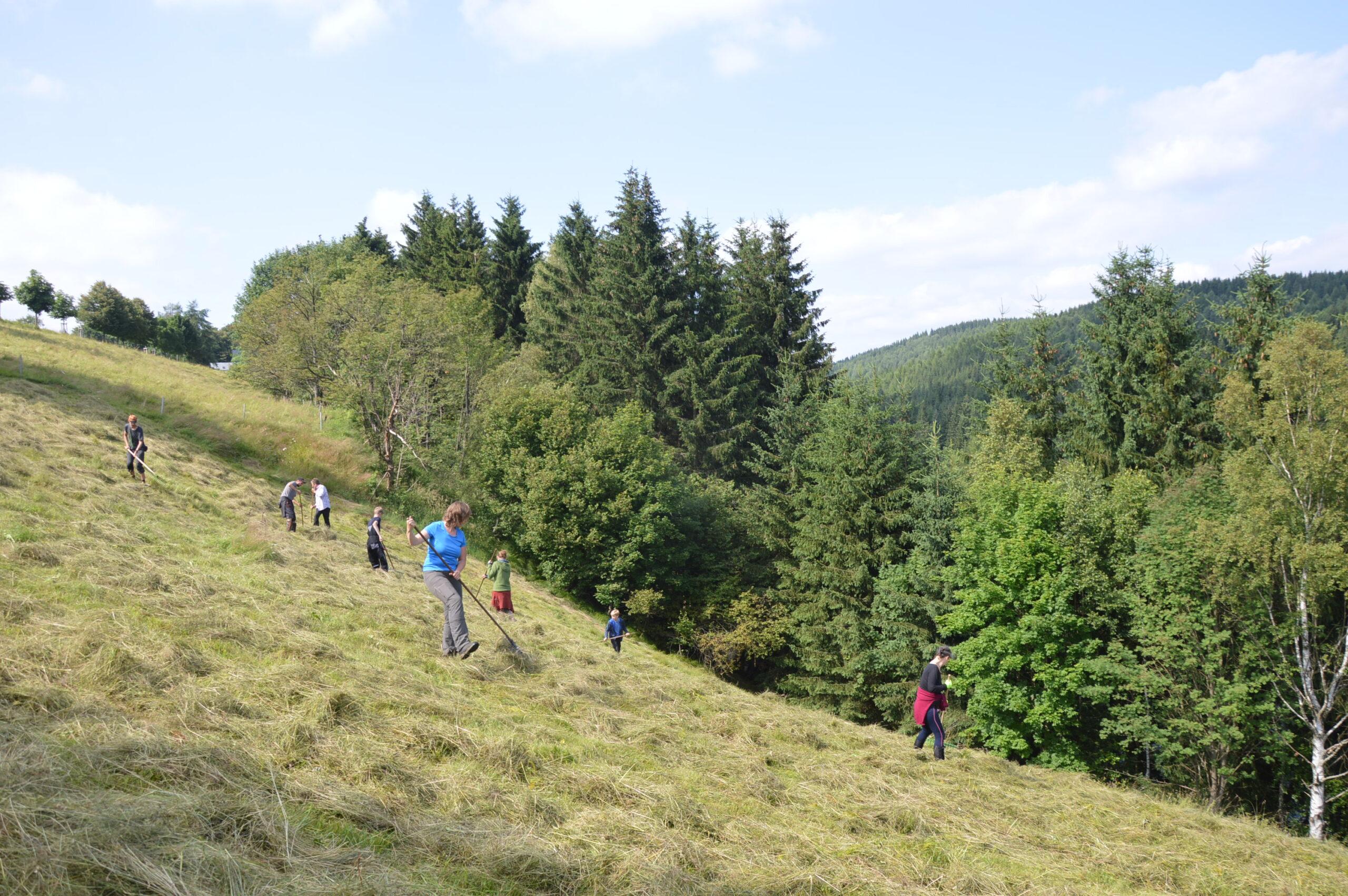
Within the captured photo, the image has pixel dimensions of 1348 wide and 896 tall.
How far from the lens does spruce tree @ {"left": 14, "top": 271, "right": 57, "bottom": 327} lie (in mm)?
53750

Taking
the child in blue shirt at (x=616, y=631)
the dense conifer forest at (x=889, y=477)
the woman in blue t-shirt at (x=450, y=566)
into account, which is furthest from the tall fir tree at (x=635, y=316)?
the woman in blue t-shirt at (x=450, y=566)

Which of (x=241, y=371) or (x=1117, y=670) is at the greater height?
(x=241, y=371)

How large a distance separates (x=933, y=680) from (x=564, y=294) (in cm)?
3992

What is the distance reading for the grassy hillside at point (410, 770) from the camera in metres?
4.39

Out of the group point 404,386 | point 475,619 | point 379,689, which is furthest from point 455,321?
point 379,689

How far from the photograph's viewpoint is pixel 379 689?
7.58 meters

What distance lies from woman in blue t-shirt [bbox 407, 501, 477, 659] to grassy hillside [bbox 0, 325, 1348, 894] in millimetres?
367

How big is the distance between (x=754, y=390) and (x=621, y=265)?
9.97 metres

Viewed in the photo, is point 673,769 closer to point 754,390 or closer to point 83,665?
point 83,665

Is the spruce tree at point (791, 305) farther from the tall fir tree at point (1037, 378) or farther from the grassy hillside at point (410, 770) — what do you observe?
the grassy hillside at point (410, 770)

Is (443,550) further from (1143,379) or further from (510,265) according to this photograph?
(510,265)

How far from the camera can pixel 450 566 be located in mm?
9133

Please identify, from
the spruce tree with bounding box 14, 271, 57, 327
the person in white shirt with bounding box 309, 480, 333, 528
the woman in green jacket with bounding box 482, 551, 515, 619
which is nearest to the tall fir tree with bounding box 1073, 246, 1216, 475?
the woman in green jacket with bounding box 482, 551, 515, 619

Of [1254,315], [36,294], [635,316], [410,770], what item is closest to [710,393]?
[635,316]
